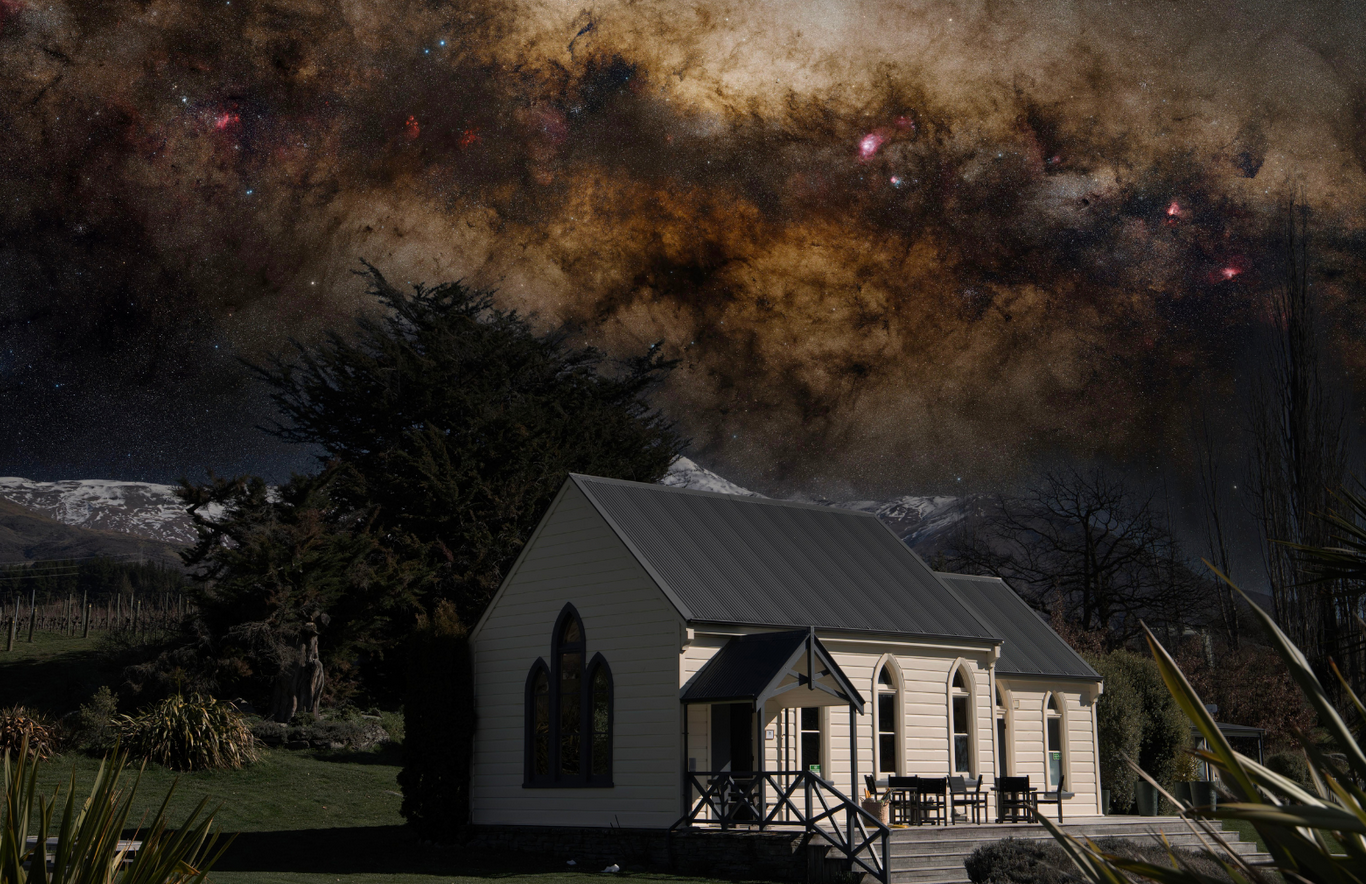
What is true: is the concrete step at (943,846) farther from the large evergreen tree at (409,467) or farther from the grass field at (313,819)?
the large evergreen tree at (409,467)

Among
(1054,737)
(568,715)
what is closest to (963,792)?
(568,715)

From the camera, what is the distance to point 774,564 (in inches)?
1043

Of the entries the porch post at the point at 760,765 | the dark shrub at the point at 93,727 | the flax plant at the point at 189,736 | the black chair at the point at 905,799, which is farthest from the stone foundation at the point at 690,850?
the dark shrub at the point at 93,727

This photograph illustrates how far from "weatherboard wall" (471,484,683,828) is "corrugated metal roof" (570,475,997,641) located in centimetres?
71

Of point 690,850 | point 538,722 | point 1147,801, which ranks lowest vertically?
point 1147,801

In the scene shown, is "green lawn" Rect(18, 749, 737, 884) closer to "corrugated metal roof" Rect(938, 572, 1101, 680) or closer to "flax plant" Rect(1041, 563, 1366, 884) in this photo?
"corrugated metal roof" Rect(938, 572, 1101, 680)

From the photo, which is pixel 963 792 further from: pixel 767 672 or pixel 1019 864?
pixel 767 672

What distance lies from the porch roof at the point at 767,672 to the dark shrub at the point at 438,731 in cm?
675

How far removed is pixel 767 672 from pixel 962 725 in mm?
7652

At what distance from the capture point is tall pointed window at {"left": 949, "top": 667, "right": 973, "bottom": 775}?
26.7m

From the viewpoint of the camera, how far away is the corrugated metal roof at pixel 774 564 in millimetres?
24156

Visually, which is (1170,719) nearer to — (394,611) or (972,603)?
(972,603)

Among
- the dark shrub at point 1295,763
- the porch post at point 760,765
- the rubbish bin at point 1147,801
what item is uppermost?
the porch post at point 760,765

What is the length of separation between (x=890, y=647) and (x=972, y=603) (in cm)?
768
